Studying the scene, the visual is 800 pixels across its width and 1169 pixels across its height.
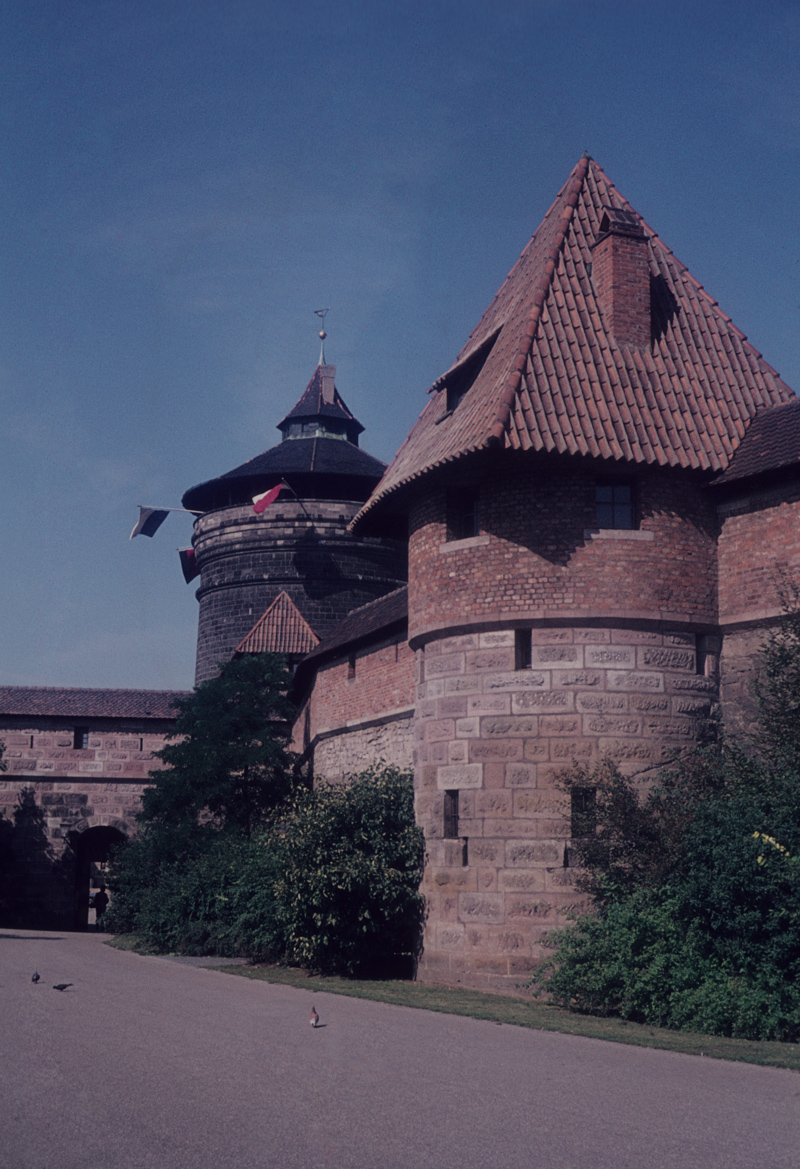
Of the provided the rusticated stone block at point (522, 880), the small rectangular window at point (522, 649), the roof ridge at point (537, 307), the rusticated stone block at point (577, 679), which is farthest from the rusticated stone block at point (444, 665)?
the roof ridge at point (537, 307)

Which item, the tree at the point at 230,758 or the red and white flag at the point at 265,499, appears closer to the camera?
the tree at the point at 230,758

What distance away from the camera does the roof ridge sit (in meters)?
14.9

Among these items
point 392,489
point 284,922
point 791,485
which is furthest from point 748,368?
point 284,922

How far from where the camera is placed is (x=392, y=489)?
17.3 metres

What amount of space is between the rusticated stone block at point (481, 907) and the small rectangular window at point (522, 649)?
288 cm

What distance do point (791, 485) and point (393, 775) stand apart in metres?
7.21

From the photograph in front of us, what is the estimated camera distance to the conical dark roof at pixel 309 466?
37.2 meters

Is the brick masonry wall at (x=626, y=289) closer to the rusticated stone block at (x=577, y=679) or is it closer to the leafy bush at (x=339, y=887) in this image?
the rusticated stone block at (x=577, y=679)

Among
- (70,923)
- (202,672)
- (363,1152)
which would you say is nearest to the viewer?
(363,1152)

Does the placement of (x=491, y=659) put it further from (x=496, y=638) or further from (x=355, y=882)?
(x=355, y=882)

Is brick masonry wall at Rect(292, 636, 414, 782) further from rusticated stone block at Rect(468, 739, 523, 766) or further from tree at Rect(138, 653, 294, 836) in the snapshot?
rusticated stone block at Rect(468, 739, 523, 766)

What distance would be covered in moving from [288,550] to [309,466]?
2.86 metres

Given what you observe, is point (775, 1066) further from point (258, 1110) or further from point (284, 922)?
point (284, 922)

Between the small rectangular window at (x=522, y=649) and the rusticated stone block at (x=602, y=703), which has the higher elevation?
the small rectangular window at (x=522, y=649)
